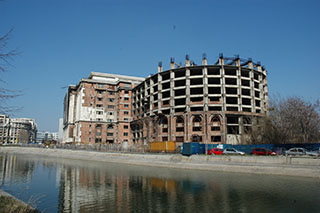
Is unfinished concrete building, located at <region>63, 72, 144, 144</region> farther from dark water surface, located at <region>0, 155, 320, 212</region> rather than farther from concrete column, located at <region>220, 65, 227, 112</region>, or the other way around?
dark water surface, located at <region>0, 155, 320, 212</region>

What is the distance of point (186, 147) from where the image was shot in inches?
1914

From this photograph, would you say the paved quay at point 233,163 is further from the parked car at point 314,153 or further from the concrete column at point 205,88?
the concrete column at point 205,88

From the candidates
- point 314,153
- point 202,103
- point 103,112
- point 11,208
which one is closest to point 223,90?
point 202,103

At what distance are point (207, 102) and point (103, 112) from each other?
52.4 m

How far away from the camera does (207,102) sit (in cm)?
7225

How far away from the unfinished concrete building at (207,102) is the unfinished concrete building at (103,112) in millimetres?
21632

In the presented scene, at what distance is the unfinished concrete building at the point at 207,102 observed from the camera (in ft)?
234

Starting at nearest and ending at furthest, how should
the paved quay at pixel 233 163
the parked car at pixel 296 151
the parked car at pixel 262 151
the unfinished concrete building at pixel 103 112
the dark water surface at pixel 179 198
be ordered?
the dark water surface at pixel 179 198 → the paved quay at pixel 233 163 → the parked car at pixel 296 151 → the parked car at pixel 262 151 → the unfinished concrete building at pixel 103 112

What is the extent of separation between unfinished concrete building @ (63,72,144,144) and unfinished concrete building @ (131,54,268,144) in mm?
21632

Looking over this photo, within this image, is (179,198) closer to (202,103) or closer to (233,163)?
(233,163)

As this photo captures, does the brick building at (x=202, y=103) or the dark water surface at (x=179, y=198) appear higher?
the brick building at (x=202, y=103)

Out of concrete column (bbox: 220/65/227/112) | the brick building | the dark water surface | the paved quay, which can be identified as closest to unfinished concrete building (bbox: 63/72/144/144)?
the brick building

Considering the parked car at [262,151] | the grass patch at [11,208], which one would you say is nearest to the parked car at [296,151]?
the parked car at [262,151]

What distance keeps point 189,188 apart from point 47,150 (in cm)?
7727
